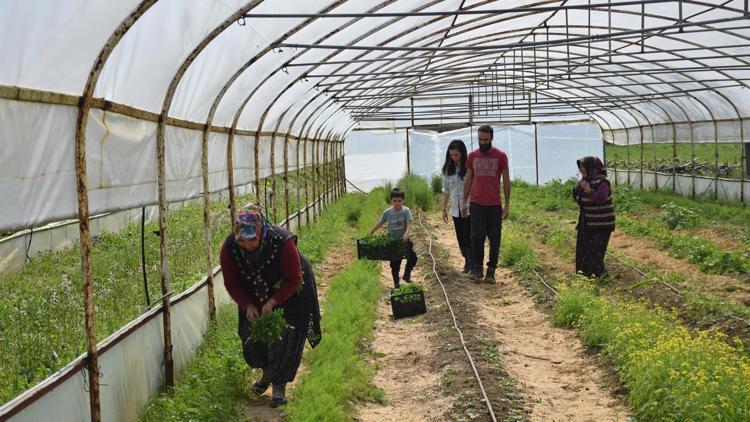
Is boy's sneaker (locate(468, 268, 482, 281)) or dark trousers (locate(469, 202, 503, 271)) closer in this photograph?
dark trousers (locate(469, 202, 503, 271))

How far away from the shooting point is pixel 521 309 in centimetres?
980

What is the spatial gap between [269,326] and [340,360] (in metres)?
0.99

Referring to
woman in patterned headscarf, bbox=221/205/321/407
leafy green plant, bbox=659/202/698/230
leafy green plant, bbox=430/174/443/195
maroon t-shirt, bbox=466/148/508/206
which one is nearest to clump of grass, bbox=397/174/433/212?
leafy green plant, bbox=430/174/443/195

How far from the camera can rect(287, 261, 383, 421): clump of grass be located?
5492 mm

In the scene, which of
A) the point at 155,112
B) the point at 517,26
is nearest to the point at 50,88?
→ the point at 155,112

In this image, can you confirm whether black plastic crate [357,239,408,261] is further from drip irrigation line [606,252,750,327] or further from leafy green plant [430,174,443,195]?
leafy green plant [430,174,443,195]

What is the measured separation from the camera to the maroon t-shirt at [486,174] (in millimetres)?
10281

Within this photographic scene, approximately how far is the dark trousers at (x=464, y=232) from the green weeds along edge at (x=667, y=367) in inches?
131

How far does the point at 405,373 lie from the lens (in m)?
7.33

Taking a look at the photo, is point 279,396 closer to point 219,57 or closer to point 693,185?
point 219,57

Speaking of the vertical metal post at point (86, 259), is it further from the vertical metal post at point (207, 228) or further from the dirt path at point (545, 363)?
the vertical metal post at point (207, 228)

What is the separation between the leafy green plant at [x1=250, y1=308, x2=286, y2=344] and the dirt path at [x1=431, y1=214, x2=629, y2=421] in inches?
68.8

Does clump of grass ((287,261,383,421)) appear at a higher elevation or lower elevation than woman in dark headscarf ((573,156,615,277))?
lower

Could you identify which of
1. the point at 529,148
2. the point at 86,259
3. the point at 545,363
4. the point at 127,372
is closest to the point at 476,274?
the point at 545,363
